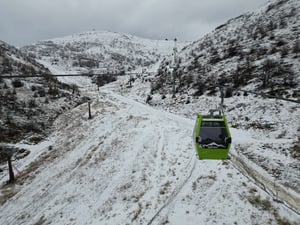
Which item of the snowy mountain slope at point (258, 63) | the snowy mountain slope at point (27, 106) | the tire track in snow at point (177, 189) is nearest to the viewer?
the tire track in snow at point (177, 189)

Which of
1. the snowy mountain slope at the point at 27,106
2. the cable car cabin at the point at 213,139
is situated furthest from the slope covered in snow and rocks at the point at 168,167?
the cable car cabin at the point at 213,139

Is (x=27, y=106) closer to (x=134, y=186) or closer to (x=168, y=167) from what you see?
(x=134, y=186)

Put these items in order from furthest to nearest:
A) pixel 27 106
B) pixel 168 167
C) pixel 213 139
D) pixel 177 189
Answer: pixel 27 106, pixel 168 167, pixel 177 189, pixel 213 139

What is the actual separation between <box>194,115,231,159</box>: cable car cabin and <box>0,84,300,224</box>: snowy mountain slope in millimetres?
3961

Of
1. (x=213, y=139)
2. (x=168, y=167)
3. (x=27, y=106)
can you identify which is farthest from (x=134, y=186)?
(x=27, y=106)

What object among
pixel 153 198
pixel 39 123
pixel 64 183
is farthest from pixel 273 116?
pixel 39 123

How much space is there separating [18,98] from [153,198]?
2945cm

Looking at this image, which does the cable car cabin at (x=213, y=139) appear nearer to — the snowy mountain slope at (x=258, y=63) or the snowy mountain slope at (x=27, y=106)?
the snowy mountain slope at (x=258, y=63)

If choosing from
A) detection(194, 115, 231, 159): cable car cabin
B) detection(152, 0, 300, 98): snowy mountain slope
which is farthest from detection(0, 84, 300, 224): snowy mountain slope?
detection(152, 0, 300, 98): snowy mountain slope

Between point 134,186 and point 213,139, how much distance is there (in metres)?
7.88

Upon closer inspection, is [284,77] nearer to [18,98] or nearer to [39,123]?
[39,123]

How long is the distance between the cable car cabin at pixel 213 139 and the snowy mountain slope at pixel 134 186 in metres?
3.96

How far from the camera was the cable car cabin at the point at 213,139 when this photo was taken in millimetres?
11133

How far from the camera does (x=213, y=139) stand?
11.2m
